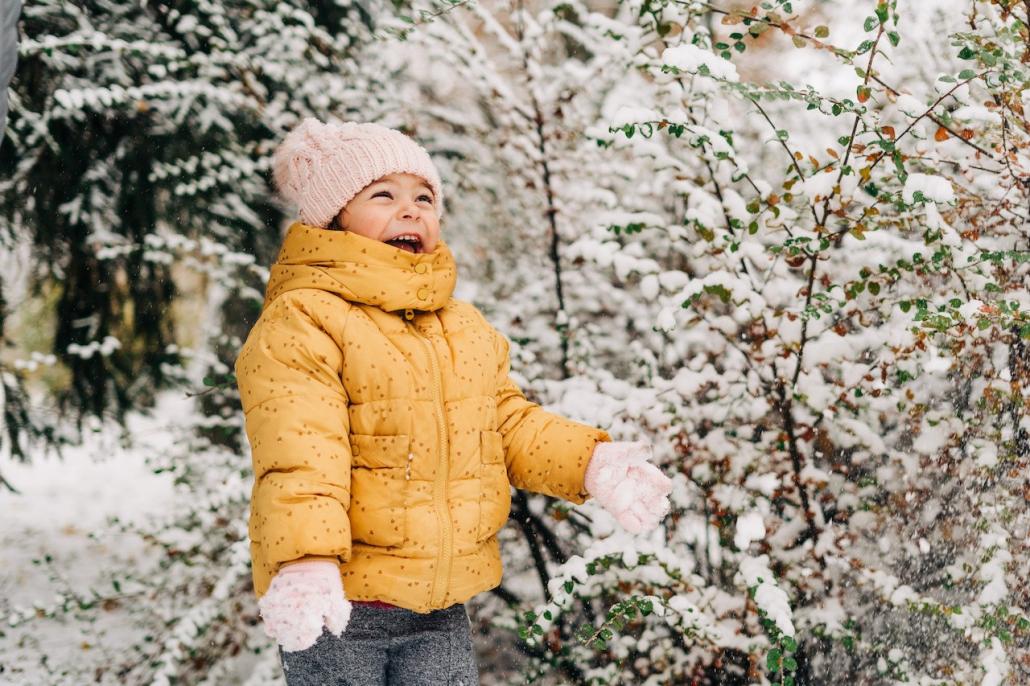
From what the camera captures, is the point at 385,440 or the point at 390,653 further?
the point at 390,653

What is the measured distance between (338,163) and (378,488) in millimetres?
796

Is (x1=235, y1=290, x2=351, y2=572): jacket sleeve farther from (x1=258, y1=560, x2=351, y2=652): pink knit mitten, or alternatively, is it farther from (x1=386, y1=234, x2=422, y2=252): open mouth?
(x1=386, y1=234, x2=422, y2=252): open mouth

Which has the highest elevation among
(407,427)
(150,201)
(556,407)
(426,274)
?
(426,274)

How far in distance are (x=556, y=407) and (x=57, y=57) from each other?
271 centimetres

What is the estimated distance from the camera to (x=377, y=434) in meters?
1.81

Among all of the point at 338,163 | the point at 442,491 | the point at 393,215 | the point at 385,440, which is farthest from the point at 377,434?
the point at 338,163

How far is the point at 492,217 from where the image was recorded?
462cm

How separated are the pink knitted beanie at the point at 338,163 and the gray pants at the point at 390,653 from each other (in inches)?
37.2

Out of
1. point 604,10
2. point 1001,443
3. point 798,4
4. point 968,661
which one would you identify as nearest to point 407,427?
point 798,4

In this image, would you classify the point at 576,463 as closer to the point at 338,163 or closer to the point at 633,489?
the point at 633,489

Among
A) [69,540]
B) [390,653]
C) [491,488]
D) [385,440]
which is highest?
[385,440]

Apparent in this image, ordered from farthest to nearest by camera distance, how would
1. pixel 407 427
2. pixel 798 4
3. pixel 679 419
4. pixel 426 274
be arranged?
1. pixel 679 419
2. pixel 798 4
3. pixel 426 274
4. pixel 407 427

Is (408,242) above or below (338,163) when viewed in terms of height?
below

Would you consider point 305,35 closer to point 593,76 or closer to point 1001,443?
point 593,76
